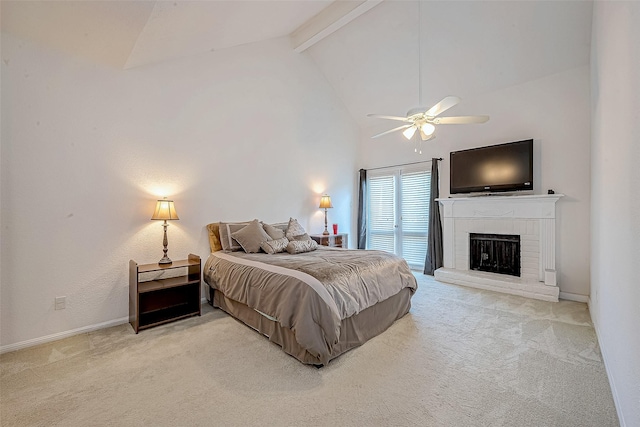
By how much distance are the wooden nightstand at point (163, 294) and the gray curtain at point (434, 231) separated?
12.9ft

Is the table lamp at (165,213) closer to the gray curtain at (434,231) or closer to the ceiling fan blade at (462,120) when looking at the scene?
the ceiling fan blade at (462,120)

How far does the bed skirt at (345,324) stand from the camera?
232cm

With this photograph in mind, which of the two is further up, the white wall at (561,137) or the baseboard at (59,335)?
the white wall at (561,137)

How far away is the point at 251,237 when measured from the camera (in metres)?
3.69

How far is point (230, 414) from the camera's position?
167cm

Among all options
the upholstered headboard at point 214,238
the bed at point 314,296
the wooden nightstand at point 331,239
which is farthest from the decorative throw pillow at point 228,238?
the wooden nightstand at point 331,239

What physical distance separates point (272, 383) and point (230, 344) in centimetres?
77

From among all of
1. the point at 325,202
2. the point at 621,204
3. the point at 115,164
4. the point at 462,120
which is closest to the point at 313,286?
the point at 621,204

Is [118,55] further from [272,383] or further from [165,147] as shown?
[272,383]

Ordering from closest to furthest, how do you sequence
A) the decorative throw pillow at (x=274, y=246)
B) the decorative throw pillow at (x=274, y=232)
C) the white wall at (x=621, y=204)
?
the white wall at (x=621, y=204) → the decorative throw pillow at (x=274, y=246) → the decorative throw pillow at (x=274, y=232)

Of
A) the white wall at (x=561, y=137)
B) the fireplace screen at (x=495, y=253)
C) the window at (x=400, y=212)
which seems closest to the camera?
the white wall at (x=561, y=137)

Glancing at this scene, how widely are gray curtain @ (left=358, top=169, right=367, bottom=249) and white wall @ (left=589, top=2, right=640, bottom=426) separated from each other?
13.6ft

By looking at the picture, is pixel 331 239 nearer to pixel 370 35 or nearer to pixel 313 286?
pixel 313 286

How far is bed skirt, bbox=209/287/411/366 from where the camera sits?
7.61 feet
